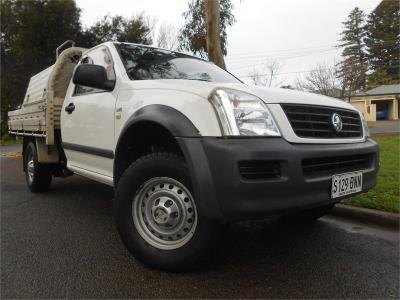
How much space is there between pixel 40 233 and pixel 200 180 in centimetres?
211

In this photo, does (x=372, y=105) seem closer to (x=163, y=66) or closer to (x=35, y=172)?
(x=35, y=172)

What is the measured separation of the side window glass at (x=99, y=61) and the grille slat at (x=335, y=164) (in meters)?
1.94

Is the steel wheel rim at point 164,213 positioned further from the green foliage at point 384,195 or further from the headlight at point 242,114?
the green foliage at point 384,195

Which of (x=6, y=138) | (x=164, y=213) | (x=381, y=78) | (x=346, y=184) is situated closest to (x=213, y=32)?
(x=346, y=184)

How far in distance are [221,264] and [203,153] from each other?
3.20 ft

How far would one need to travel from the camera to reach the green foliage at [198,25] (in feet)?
36.1

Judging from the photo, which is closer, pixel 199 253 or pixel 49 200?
pixel 199 253

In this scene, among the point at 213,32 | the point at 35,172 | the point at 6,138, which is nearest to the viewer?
the point at 35,172

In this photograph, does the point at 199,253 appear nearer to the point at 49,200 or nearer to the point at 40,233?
the point at 40,233

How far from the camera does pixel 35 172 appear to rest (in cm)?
510

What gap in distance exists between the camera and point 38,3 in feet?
61.9

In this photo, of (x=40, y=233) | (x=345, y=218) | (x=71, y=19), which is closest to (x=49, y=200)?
(x=40, y=233)

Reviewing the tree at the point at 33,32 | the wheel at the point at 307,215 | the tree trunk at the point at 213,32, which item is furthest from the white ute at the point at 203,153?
the tree at the point at 33,32

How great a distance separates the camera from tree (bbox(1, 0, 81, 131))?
1847 cm
